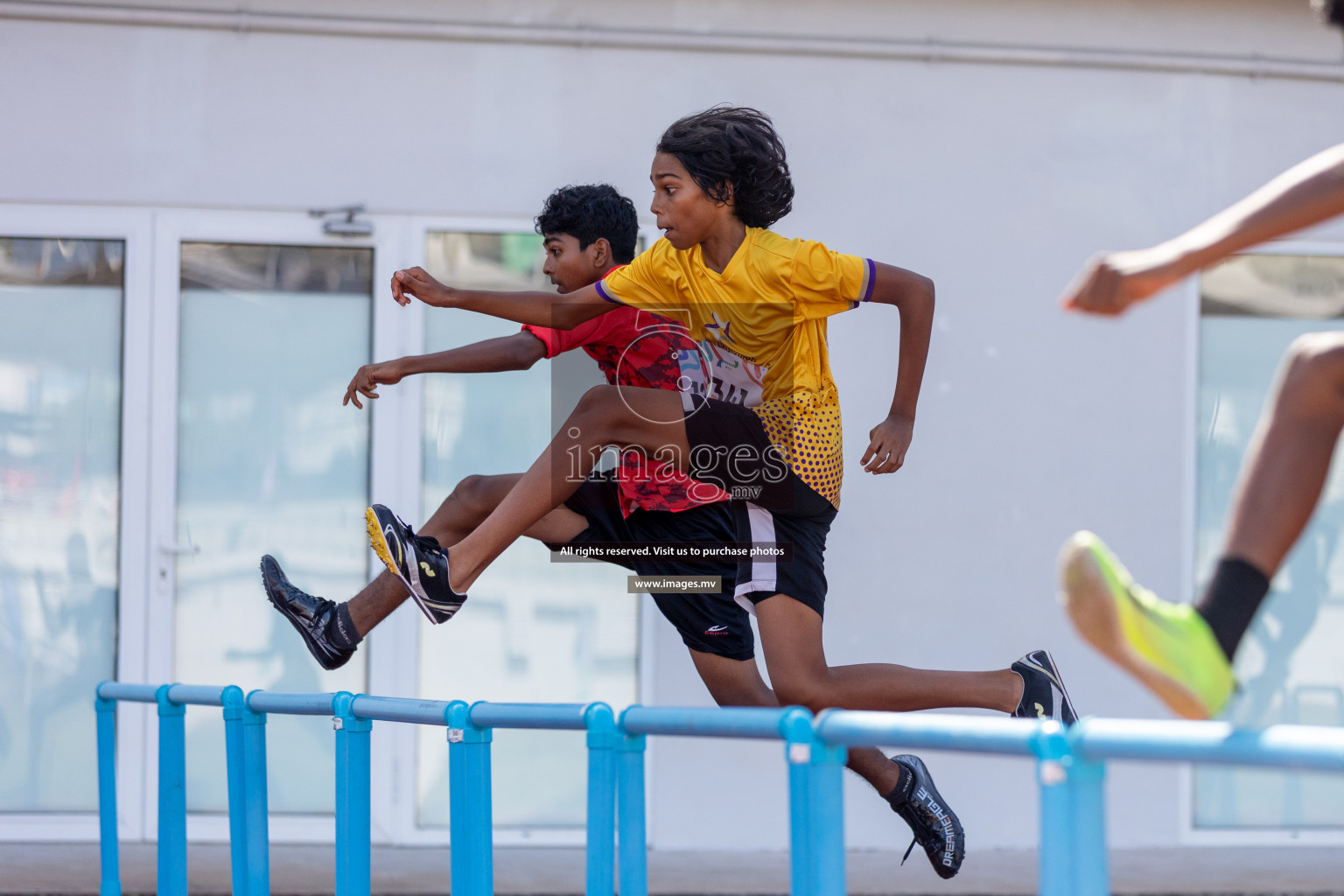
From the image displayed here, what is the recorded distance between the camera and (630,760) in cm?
222

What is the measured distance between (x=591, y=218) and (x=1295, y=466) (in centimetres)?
217

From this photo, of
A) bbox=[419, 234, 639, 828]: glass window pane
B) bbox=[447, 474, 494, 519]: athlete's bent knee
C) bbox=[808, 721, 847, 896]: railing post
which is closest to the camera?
bbox=[808, 721, 847, 896]: railing post

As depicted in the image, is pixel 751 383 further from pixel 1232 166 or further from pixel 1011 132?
pixel 1232 166

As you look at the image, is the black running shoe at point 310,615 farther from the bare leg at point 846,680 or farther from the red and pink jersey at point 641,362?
the bare leg at point 846,680

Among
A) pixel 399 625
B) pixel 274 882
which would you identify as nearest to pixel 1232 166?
pixel 399 625


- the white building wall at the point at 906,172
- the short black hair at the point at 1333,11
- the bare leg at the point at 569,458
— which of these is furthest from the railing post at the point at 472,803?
the white building wall at the point at 906,172

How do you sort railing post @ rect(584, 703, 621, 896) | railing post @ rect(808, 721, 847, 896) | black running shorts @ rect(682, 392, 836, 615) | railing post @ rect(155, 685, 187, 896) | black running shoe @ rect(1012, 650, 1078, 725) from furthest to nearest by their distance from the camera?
1. railing post @ rect(155, 685, 187, 896)
2. black running shoe @ rect(1012, 650, 1078, 725)
3. black running shorts @ rect(682, 392, 836, 615)
4. railing post @ rect(584, 703, 621, 896)
5. railing post @ rect(808, 721, 847, 896)

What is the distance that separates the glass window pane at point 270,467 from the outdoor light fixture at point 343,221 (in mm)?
96

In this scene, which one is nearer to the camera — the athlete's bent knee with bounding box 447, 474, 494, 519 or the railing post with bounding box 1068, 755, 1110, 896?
the railing post with bounding box 1068, 755, 1110, 896

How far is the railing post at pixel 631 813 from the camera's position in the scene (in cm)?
220

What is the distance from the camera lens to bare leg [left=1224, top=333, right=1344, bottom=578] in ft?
4.82

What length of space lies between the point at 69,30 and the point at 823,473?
3.32 metres

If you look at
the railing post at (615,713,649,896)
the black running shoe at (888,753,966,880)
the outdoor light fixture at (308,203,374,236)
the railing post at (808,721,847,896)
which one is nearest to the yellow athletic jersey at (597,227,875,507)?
the black running shoe at (888,753,966,880)

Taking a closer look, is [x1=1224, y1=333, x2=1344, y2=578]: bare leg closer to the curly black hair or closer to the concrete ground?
the curly black hair
